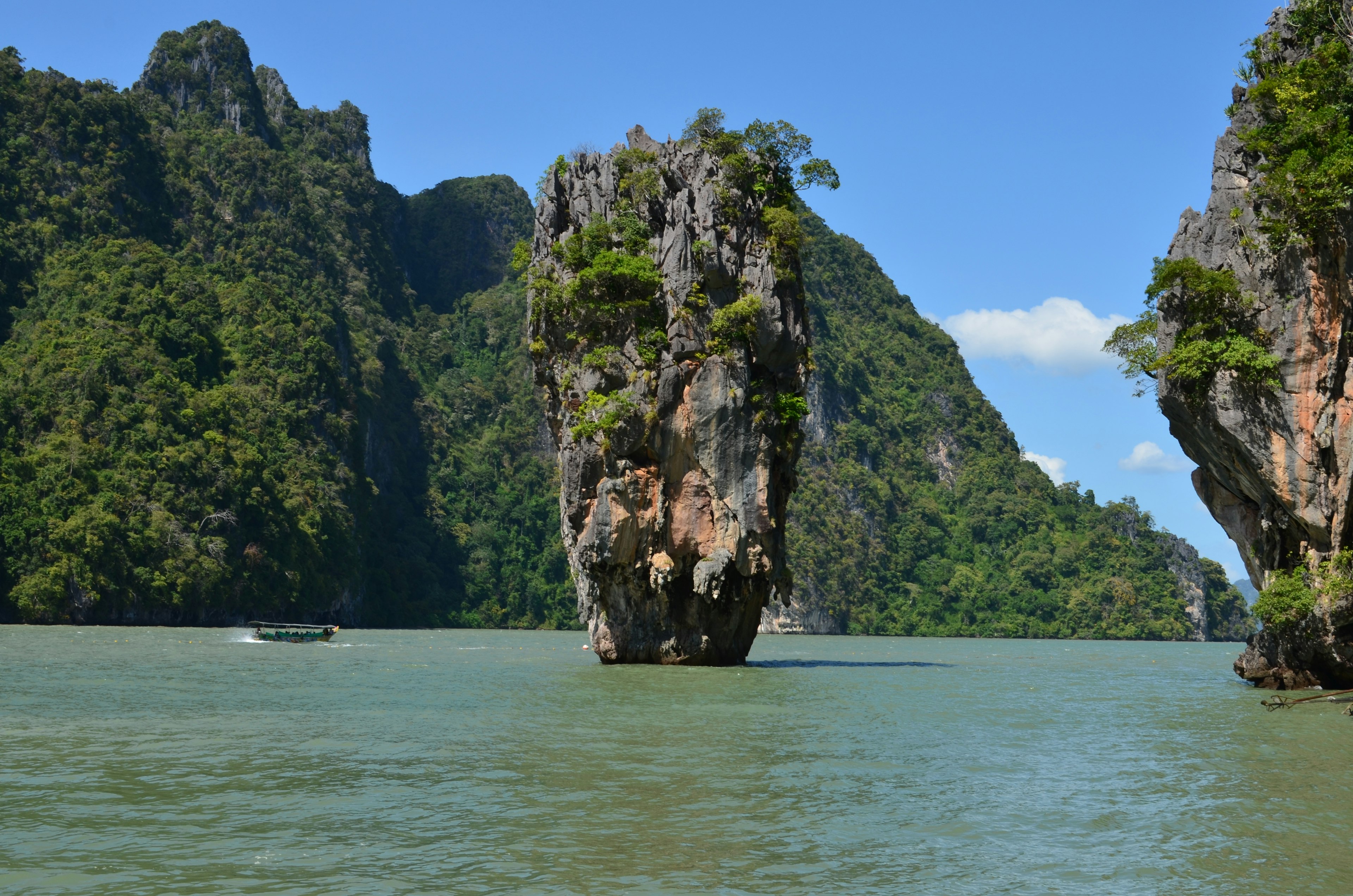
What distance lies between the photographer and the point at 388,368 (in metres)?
117

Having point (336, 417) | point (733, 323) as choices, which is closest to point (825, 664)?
point (733, 323)

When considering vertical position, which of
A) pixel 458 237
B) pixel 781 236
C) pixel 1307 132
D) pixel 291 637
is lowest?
pixel 291 637

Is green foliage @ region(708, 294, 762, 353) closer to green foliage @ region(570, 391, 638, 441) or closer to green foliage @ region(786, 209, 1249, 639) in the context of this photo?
green foliage @ region(570, 391, 638, 441)

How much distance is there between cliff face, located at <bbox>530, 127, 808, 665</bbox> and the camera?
104ft

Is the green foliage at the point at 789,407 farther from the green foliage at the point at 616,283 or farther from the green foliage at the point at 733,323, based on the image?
the green foliage at the point at 616,283

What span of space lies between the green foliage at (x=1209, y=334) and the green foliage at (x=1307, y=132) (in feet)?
4.50

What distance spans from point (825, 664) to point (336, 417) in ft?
190

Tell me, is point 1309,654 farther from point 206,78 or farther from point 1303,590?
point 206,78

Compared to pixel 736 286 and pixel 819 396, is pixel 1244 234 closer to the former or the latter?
pixel 736 286

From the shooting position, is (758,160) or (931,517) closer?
(758,160)

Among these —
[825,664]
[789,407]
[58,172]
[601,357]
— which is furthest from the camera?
[58,172]

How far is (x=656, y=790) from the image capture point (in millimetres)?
13727

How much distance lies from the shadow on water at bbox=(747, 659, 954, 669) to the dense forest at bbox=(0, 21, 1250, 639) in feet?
127

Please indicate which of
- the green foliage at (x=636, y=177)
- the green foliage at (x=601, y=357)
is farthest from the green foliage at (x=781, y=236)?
the green foliage at (x=601, y=357)
